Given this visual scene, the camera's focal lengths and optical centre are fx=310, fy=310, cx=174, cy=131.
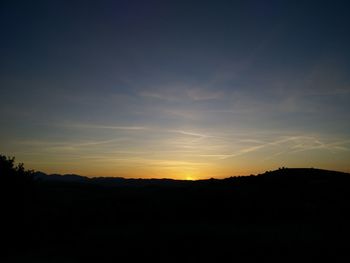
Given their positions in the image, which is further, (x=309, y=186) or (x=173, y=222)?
(x=309, y=186)

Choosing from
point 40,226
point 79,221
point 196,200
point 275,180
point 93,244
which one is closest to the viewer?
point 93,244

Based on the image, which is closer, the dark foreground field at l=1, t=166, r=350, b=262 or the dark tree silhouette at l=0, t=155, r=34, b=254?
the dark foreground field at l=1, t=166, r=350, b=262

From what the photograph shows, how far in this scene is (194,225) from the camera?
32.8 m

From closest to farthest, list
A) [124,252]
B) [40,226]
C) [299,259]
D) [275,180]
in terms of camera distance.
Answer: [299,259], [124,252], [40,226], [275,180]

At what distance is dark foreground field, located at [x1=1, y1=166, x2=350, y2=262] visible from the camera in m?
23.3

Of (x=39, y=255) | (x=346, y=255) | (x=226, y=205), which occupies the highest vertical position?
(x=226, y=205)

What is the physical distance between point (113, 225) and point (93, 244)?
9060mm

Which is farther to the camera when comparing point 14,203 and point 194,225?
point 194,225

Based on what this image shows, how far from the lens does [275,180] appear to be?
167ft

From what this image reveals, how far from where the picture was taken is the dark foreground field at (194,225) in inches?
917

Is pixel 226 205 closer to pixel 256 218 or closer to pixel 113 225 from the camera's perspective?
pixel 256 218

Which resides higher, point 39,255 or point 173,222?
point 173,222

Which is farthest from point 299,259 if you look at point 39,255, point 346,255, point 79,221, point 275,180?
point 275,180

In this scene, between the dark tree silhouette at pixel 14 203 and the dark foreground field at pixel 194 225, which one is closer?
the dark foreground field at pixel 194 225
